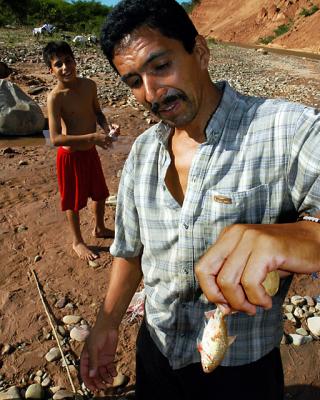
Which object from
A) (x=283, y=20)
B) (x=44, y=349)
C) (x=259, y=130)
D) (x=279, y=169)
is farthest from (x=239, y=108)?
(x=283, y=20)

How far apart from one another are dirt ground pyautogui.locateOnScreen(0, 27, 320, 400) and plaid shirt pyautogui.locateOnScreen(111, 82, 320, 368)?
1.57m

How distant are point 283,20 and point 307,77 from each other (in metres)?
34.9

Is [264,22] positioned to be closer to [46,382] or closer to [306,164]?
[46,382]

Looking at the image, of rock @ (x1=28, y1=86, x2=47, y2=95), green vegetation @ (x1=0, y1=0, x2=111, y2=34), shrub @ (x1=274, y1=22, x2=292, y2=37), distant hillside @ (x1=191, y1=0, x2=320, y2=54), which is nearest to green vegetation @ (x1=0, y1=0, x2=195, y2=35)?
green vegetation @ (x1=0, y1=0, x2=111, y2=34)

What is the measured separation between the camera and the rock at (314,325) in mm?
3539

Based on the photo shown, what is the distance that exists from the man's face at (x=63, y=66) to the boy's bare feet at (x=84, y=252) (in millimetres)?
1798

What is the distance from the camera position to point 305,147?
1.48 metres

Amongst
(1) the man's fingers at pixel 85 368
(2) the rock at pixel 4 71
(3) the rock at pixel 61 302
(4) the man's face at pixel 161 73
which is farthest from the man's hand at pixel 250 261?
(2) the rock at pixel 4 71

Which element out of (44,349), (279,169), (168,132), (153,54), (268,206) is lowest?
(44,349)

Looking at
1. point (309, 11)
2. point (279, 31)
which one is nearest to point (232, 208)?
point (309, 11)

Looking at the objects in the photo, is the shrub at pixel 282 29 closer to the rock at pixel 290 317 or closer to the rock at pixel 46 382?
the rock at pixel 290 317

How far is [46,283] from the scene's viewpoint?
4.26 metres

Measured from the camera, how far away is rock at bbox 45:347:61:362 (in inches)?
132

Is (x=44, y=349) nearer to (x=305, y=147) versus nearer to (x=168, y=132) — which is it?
(x=168, y=132)
